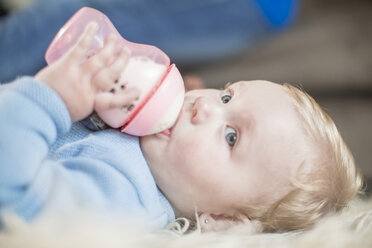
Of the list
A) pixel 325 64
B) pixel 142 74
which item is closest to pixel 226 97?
pixel 142 74

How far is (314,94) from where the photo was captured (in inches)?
67.8

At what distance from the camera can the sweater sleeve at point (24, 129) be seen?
2.21 feet

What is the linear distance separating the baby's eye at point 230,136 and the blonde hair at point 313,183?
0.44ft

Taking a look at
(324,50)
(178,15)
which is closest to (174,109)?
(178,15)

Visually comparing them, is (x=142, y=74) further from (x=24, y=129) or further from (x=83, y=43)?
(x=24, y=129)

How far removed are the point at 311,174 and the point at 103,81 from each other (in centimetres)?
43

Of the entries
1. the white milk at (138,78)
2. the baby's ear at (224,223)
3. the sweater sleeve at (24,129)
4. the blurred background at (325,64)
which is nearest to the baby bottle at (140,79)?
the white milk at (138,78)

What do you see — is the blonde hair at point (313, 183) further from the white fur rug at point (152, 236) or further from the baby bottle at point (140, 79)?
the baby bottle at point (140, 79)

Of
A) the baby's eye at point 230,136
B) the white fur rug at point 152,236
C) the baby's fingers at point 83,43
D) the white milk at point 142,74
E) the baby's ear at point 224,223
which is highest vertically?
the baby's fingers at point 83,43

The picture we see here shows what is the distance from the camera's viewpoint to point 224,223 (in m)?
0.93

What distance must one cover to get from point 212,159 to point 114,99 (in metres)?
0.23

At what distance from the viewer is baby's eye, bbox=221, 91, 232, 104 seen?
949 millimetres

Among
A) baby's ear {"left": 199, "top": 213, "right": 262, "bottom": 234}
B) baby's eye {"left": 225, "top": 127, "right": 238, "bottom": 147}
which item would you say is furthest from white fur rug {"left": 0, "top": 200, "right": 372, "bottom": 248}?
baby's eye {"left": 225, "top": 127, "right": 238, "bottom": 147}

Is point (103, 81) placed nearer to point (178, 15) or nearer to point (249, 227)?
point (249, 227)
